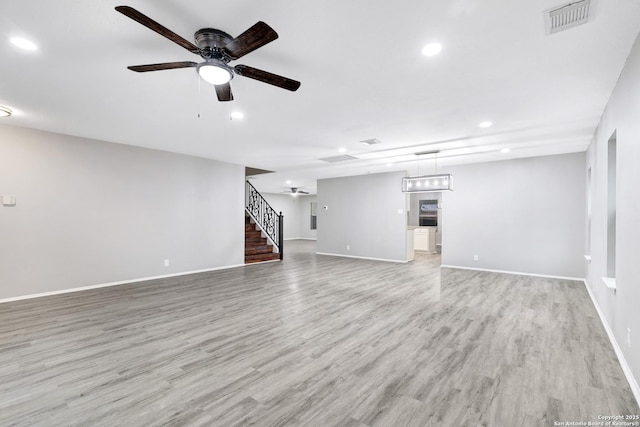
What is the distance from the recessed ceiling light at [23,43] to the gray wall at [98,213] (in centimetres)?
323

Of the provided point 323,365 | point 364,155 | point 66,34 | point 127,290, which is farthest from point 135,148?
point 323,365

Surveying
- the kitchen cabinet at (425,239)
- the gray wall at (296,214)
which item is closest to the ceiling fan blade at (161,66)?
the kitchen cabinet at (425,239)

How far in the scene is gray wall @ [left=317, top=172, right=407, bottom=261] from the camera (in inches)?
336

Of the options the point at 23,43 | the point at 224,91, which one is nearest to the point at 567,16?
the point at 224,91

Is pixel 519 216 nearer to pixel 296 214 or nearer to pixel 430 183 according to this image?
pixel 430 183

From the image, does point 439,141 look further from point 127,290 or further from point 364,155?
point 127,290

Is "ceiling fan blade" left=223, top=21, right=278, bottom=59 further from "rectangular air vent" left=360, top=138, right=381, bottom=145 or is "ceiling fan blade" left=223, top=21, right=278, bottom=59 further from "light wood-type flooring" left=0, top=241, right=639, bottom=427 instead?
"rectangular air vent" left=360, top=138, right=381, bottom=145

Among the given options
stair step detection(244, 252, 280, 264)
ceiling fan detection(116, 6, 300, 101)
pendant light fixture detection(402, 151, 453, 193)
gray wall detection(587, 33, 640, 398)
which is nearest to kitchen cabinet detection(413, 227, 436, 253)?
pendant light fixture detection(402, 151, 453, 193)

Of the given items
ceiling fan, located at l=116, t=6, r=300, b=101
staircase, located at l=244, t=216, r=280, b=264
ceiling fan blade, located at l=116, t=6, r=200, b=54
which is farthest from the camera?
staircase, located at l=244, t=216, r=280, b=264

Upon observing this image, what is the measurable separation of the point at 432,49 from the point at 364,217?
7.02 m

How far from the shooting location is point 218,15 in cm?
204

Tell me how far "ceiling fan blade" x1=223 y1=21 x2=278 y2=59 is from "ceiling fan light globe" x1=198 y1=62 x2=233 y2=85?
130mm

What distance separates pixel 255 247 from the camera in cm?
870

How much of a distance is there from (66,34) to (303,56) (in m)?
1.91
